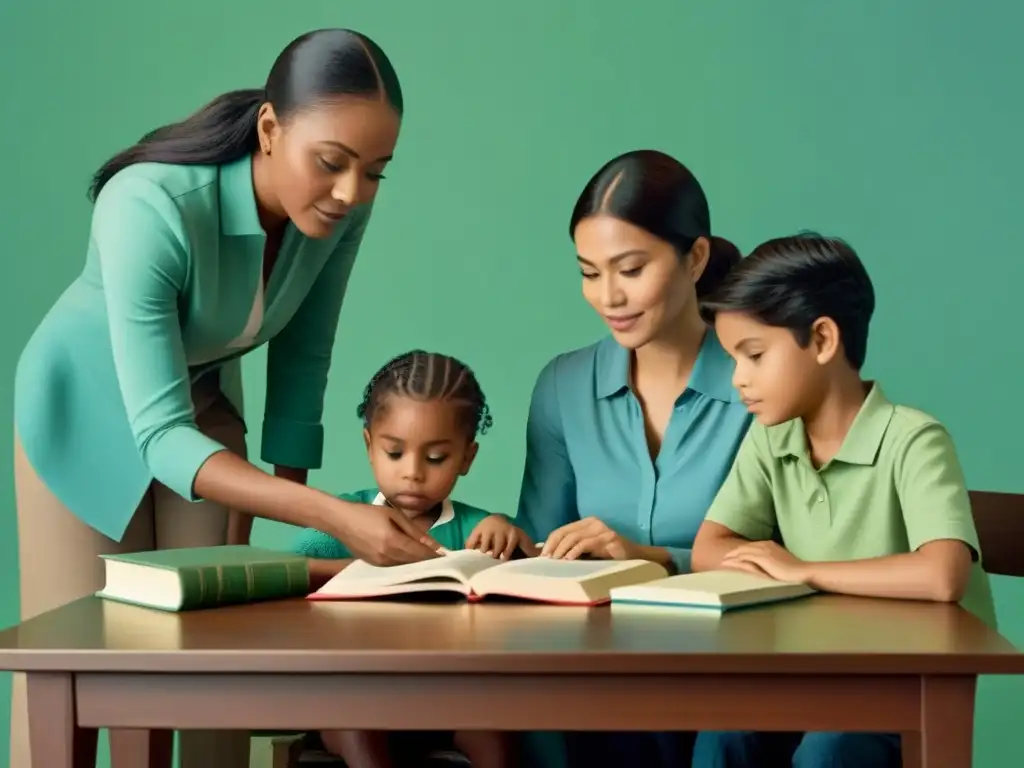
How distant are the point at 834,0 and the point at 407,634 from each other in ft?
7.61

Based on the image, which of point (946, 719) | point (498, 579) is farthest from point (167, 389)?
point (946, 719)

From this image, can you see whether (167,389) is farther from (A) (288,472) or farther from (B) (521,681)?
(B) (521,681)

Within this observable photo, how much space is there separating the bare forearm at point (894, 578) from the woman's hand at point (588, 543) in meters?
0.26

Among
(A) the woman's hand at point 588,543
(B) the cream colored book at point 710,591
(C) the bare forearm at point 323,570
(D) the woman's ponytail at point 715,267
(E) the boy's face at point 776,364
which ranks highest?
(D) the woman's ponytail at point 715,267

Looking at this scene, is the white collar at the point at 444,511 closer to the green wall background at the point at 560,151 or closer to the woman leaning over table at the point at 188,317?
the woman leaning over table at the point at 188,317

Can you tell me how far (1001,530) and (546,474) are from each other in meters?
0.59

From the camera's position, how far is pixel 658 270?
1.90 metres

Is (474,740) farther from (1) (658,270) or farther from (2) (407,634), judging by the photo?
(1) (658,270)

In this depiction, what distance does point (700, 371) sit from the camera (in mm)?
1986

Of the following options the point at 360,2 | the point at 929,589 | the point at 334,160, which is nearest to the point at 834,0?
the point at 360,2

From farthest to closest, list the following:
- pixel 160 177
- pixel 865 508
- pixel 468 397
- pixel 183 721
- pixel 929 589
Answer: pixel 468 397 → pixel 160 177 → pixel 865 508 → pixel 929 589 → pixel 183 721

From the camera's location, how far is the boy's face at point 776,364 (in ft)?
5.64

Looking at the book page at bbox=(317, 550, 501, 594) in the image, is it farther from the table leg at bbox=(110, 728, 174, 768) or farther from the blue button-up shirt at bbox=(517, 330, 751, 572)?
the blue button-up shirt at bbox=(517, 330, 751, 572)

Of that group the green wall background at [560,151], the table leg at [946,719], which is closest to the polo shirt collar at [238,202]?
the table leg at [946,719]
